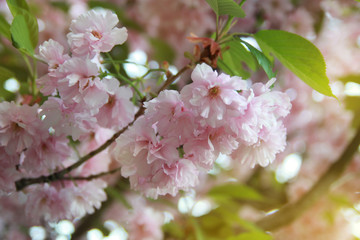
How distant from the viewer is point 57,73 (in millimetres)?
477

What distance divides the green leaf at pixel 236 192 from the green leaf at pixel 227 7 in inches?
31.3

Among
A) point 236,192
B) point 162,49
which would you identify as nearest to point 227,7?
point 236,192

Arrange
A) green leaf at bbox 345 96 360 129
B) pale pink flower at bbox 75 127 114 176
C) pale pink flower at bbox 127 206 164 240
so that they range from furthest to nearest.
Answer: green leaf at bbox 345 96 360 129, pale pink flower at bbox 127 206 164 240, pale pink flower at bbox 75 127 114 176

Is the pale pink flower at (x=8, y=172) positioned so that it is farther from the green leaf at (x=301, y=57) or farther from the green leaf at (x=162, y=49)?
the green leaf at (x=162, y=49)

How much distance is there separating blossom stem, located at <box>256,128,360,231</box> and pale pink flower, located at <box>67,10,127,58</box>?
86cm

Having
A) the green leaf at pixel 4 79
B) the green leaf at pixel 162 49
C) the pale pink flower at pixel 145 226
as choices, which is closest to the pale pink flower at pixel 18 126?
the green leaf at pixel 4 79

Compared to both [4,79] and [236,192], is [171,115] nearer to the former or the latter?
[4,79]

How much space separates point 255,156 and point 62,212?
0.38 meters

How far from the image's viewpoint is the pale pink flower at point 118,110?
0.50 metres

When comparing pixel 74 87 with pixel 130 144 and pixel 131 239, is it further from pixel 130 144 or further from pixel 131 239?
pixel 131 239

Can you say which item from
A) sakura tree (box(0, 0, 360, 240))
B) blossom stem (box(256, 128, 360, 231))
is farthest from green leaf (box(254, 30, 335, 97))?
blossom stem (box(256, 128, 360, 231))

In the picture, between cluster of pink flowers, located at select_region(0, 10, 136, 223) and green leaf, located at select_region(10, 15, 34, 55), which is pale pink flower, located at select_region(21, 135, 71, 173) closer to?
cluster of pink flowers, located at select_region(0, 10, 136, 223)

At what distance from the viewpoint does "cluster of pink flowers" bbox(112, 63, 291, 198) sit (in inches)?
17.5

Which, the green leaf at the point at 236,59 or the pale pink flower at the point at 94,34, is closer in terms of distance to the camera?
the pale pink flower at the point at 94,34
